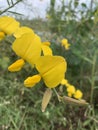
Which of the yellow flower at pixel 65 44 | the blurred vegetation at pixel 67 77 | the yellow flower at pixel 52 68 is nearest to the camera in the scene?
the yellow flower at pixel 52 68

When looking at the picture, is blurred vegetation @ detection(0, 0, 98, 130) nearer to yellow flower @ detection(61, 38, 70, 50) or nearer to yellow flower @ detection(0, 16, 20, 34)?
yellow flower @ detection(61, 38, 70, 50)

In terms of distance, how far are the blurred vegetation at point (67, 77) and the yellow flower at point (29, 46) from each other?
1.46 meters

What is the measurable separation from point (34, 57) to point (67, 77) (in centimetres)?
203

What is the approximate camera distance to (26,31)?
0.44 metres

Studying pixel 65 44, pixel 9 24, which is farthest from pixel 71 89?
pixel 9 24

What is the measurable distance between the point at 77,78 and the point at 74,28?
309 millimetres

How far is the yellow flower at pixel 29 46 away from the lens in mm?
417

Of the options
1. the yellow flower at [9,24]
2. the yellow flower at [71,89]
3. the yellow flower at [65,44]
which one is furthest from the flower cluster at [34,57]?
the yellow flower at [65,44]

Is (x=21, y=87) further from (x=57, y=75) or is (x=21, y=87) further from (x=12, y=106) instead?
(x=57, y=75)

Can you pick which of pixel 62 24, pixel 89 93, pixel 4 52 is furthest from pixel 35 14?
pixel 89 93

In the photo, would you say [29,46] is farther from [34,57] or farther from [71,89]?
[71,89]

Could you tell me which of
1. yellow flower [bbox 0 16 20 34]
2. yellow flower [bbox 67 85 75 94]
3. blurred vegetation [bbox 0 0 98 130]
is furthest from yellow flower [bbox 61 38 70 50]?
yellow flower [bbox 0 16 20 34]

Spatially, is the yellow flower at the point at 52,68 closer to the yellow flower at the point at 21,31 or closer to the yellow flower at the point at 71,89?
the yellow flower at the point at 21,31

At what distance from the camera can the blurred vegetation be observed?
207 centimetres
